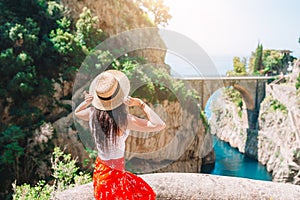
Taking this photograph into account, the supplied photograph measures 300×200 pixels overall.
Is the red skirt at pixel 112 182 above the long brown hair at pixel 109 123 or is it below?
below

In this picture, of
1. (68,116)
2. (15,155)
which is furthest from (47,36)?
(15,155)

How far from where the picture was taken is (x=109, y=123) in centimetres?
183

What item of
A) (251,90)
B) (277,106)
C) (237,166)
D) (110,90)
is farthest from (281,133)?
(110,90)

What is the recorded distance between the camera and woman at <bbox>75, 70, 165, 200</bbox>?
178cm

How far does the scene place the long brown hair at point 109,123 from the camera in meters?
1.82

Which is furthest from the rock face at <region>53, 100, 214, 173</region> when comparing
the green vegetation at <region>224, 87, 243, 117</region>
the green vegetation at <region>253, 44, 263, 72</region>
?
the green vegetation at <region>253, 44, 263, 72</region>

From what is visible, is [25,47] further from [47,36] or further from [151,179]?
[151,179]

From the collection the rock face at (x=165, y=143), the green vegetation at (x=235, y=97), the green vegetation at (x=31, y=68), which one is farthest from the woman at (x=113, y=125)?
the green vegetation at (x=235, y=97)

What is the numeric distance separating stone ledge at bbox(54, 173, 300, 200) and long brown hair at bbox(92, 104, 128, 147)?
1.02 metres

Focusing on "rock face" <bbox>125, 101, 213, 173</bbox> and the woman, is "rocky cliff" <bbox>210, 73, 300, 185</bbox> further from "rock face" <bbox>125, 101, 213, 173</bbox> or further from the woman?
the woman

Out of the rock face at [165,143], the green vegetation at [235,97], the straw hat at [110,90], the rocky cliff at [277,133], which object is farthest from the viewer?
the green vegetation at [235,97]

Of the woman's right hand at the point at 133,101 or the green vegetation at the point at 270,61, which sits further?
the green vegetation at the point at 270,61

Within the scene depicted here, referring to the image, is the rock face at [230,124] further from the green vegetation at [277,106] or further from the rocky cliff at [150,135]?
the rocky cliff at [150,135]

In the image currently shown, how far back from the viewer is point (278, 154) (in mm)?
17016
